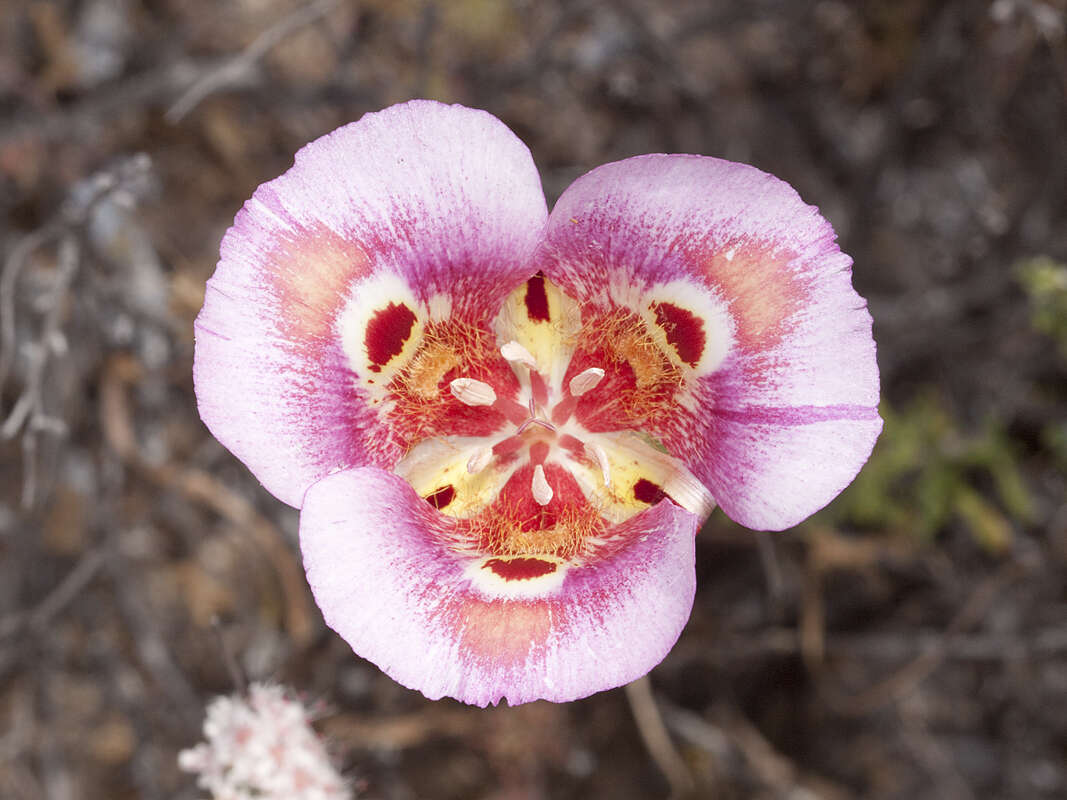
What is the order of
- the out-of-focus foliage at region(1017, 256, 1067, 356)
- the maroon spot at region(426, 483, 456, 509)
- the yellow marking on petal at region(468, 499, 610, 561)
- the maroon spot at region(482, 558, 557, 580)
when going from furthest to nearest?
the out-of-focus foliage at region(1017, 256, 1067, 356) → the maroon spot at region(426, 483, 456, 509) → the yellow marking on petal at region(468, 499, 610, 561) → the maroon spot at region(482, 558, 557, 580)

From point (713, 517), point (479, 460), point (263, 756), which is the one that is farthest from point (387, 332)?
point (713, 517)

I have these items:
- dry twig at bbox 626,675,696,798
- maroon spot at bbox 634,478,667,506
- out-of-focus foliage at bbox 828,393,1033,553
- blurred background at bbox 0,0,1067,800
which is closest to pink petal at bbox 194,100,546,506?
maroon spot at bbox 634,478,667,506

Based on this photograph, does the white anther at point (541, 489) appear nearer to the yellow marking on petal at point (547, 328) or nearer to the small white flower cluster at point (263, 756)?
the yellow marking on petal at point (547, 328)

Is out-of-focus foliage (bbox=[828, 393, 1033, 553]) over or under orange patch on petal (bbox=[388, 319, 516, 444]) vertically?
under

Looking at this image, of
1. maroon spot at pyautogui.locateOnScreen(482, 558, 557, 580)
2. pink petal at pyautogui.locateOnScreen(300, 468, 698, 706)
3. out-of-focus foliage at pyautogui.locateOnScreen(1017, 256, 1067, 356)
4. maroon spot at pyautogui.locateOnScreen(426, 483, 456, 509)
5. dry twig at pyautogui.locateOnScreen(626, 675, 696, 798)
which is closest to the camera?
pink petal at pyautogui.locateOnScreen(300, 468, 698, 706)

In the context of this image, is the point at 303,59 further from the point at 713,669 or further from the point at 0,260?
the point at 713,669

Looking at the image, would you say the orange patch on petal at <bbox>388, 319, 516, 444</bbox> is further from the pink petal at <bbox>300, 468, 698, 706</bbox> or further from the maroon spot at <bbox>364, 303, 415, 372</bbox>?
the pink petal at <bbox>300, 468, 698, 706</bbox>
